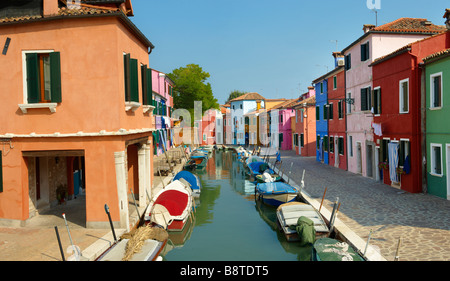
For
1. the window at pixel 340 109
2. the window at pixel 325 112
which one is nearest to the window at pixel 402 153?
the window at pixel 340 109

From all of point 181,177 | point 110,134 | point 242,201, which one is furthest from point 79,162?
point 242,201

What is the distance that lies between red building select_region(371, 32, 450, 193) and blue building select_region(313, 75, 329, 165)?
10399 mm

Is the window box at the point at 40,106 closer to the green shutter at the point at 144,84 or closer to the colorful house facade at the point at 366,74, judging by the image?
the green shutter at the point at 144,84

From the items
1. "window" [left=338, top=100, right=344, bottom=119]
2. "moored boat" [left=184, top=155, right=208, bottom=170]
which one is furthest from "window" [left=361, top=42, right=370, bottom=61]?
"moored boat" [left=184, top=155, right=208, bottom=170]

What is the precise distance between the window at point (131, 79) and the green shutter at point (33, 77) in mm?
2691

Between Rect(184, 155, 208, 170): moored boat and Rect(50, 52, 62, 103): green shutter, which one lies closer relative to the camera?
Rect(50, 52, 62, 103): green shutter

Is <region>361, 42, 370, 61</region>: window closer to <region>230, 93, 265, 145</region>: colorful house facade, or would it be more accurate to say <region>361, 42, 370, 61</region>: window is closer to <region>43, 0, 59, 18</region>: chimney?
<region>43, 0, 59, 18</region>: chimney

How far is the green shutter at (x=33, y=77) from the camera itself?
1160 centimetres

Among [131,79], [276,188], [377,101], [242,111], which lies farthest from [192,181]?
[242,111]

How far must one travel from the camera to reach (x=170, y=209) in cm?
1397

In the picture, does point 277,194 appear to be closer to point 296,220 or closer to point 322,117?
point 296,220

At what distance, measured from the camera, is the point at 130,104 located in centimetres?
1245

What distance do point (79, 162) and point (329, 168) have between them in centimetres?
1727

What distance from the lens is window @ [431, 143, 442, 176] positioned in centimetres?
1531
